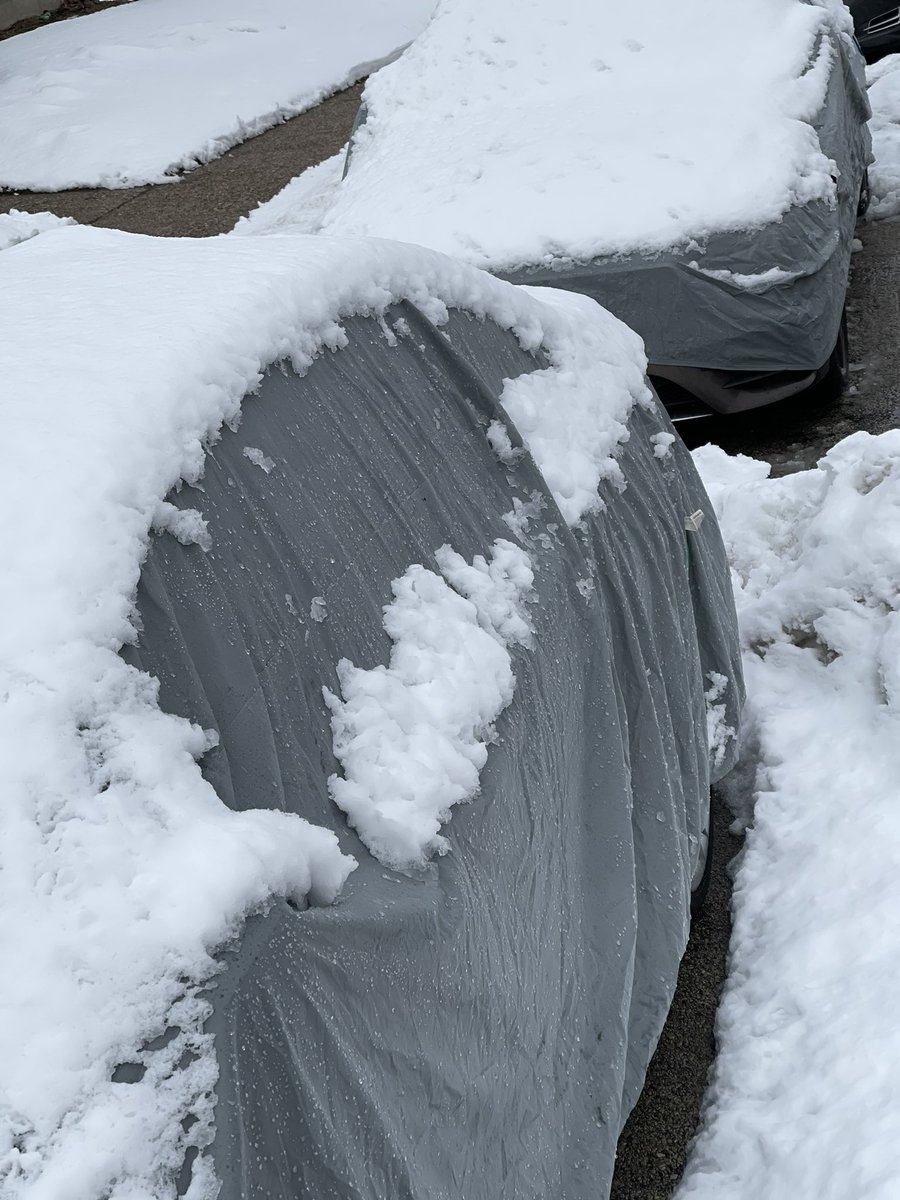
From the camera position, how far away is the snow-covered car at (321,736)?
1.15 metres

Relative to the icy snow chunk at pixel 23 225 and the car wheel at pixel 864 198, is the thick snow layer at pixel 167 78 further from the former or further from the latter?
A: the car wheel at pixel 864 198

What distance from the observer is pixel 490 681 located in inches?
67.4

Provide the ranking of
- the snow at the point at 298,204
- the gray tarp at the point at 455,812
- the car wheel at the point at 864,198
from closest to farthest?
the gray tarp at the point at 455,812 < the car wheel at the point at 864,198 < the snow at the point at 298,204

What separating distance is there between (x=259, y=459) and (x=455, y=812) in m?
0.55

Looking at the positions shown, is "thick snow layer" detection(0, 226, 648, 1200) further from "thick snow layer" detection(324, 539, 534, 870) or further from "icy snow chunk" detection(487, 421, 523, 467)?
"icy snow chunk" detection(487, 421, 523, 467)

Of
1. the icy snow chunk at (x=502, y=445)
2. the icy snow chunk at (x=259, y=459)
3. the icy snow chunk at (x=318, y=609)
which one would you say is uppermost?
the icy snow chunk at (x=259, y=459)

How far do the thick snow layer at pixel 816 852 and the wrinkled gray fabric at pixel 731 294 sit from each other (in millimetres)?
645

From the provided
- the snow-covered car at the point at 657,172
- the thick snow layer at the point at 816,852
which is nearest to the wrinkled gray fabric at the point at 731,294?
the snow-covered car at the point at 657,172

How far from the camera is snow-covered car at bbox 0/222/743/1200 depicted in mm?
1153

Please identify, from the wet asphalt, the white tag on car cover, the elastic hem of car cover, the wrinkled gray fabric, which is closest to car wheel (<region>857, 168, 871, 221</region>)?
the wet asphalt

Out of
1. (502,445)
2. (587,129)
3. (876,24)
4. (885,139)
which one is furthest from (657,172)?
(876,24)

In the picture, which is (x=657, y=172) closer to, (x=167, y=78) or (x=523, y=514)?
(x=523, y=514)

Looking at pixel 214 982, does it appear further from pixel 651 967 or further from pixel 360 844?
pixel 651 967

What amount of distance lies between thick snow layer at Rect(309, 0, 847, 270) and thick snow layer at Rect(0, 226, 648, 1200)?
2.83m
